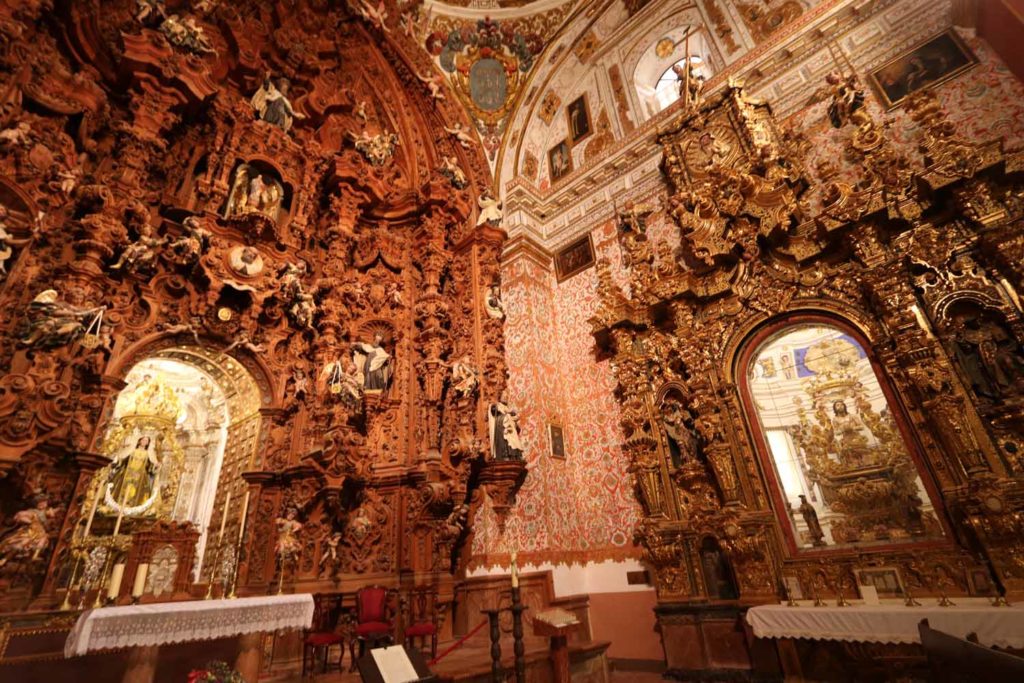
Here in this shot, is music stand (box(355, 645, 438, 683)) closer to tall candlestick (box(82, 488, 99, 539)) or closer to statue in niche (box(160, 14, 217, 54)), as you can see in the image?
tall candlestick (box(82, 488, 99, 539))

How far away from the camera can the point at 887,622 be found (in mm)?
4359

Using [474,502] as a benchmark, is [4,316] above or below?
above

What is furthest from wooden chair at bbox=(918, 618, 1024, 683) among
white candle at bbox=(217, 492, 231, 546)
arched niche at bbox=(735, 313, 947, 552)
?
white candle at bbox=(217, 492, 231, 546)

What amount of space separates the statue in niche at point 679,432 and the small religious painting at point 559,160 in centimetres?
671

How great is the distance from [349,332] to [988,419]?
854 centimetres

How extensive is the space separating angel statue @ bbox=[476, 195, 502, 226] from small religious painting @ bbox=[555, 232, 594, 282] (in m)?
1.60

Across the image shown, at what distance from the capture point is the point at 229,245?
7734 mm

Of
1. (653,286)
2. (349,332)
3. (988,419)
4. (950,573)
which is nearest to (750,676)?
(950,573)

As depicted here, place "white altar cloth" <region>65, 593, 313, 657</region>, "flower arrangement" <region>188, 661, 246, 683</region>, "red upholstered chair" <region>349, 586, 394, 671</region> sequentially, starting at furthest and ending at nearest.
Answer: "red upholstered chair" <region>349, 586, 394, 671</region>
"white altar cloth" <region>65, 593, 313, 657</region>
"flower arrangement" <region>188, 661, 246, 683</region>

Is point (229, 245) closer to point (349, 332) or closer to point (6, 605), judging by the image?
point (349, 332)

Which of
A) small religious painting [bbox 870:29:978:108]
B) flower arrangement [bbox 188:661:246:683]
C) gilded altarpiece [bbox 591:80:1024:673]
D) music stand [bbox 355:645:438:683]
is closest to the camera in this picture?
flower arrangement [bbox 188:661:246:683]

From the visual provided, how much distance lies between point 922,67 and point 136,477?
12938 millimetres

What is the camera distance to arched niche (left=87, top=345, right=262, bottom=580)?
6.85 meters

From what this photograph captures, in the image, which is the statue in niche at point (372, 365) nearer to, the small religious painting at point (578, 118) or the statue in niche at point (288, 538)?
the statue in niche at point (288, 538)
